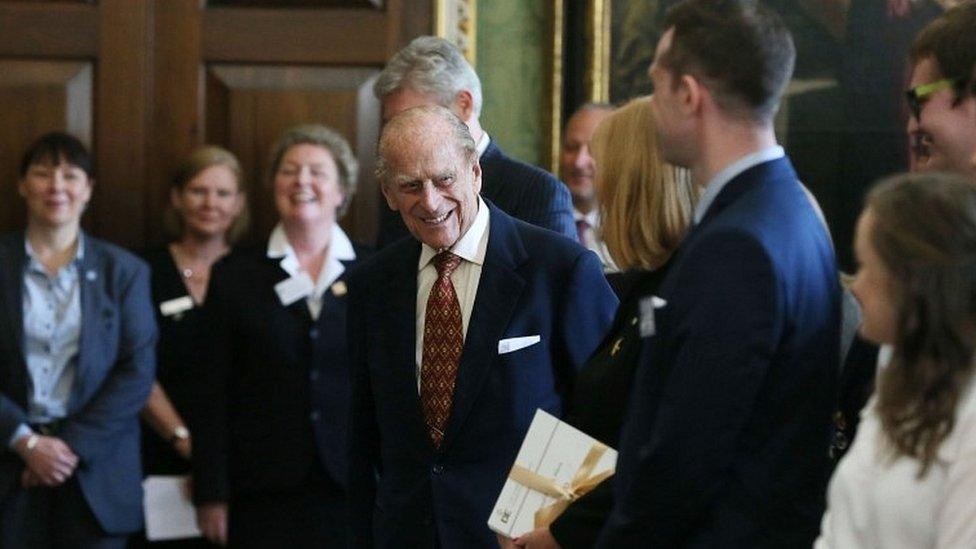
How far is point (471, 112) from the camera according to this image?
4.25 m

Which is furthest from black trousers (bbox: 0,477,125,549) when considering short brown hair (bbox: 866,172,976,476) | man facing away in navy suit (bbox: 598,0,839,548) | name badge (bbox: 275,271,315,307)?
short brown hair (bbox: 866,172,976,476)

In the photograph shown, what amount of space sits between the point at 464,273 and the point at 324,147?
8.26 feet

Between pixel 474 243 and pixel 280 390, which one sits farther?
pixel 280 390

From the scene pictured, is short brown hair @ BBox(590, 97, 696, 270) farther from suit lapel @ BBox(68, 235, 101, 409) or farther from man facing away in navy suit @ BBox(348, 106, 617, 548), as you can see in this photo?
suit lapel @ BBox(68, 235, 101, 409)

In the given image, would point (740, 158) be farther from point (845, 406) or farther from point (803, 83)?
point (803, 83)

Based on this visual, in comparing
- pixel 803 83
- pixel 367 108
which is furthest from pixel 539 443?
pixel 367 108

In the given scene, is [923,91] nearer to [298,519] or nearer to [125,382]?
[298,519]

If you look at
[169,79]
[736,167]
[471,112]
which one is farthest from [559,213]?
[169,79]

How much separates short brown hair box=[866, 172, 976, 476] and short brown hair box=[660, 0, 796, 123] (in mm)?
383

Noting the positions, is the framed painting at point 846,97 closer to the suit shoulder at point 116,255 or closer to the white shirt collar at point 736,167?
the suit shoulder at point 116,255

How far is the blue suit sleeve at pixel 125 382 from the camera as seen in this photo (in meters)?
5.55

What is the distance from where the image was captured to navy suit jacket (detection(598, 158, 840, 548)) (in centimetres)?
237

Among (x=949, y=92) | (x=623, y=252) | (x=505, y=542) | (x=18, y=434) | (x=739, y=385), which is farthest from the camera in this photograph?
(x=18, y=434)

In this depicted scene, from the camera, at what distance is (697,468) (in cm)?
240
